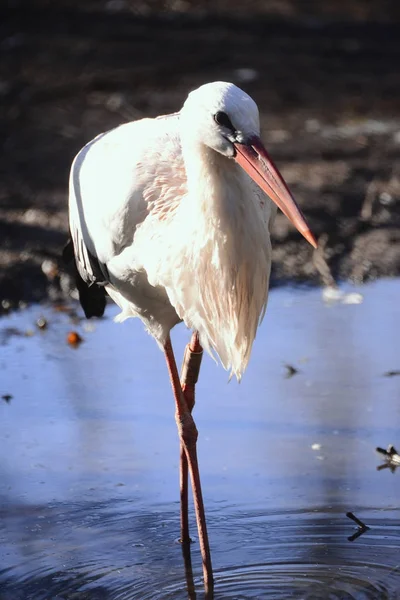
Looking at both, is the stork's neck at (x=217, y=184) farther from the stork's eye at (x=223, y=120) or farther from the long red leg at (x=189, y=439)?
the long red leg at (x=189, y=439)

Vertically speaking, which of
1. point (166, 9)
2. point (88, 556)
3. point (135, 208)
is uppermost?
point (135, 208)

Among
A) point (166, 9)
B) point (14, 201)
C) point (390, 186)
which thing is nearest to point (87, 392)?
point (14, 201)

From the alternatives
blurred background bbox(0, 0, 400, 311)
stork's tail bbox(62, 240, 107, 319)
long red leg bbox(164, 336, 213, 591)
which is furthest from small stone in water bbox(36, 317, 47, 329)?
long red leg bbox(164, 336, 213, 591)

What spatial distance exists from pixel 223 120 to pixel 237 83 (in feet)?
23.0

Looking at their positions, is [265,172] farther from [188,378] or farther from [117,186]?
[188,378]

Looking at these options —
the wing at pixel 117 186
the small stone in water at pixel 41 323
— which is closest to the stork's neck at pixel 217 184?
the wing at pixel 117 186

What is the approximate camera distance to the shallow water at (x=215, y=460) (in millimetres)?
4398

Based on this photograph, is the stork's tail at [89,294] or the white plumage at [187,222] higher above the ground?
the white plumage at [187,222]

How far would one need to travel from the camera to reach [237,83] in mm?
10711

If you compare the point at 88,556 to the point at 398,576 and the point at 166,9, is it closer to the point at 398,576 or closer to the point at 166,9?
the point at 398,576

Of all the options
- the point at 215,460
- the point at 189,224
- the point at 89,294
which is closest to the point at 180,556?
the point at 215,460

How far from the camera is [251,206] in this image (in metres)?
4.03

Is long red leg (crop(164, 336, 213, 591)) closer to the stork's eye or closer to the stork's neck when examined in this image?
the stork's neck

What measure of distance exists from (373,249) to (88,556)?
11.3 feet
